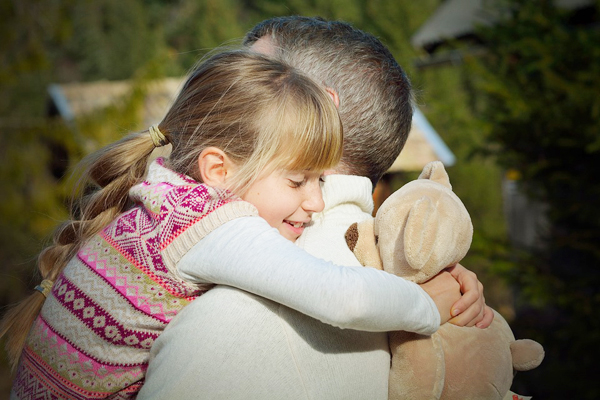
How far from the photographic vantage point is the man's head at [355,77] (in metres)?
1.83

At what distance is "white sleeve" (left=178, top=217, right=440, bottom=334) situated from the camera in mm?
1206

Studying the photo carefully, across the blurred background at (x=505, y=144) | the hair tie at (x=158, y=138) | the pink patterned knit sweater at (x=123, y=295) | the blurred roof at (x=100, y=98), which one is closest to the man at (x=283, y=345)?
the pink patterned knit sweater at (x=123, y=295)

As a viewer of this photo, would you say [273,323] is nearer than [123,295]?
Yes

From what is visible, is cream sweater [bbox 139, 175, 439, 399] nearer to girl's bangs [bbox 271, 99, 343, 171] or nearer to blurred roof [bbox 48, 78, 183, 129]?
girl's bangs [bbox 271, 99, 343, 171]

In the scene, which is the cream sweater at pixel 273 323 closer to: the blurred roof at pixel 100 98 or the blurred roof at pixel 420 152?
the blurred roof at pixel 420 152

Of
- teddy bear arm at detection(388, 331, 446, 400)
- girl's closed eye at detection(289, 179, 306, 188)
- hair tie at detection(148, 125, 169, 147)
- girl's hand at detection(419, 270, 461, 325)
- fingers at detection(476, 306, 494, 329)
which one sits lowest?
fingers at detection(476, 306, 494, 329)

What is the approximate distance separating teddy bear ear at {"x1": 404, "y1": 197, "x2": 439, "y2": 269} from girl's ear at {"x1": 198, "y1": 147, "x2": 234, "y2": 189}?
0.54m

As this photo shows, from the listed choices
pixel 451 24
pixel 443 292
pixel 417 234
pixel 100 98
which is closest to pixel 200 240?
pixel 417 234

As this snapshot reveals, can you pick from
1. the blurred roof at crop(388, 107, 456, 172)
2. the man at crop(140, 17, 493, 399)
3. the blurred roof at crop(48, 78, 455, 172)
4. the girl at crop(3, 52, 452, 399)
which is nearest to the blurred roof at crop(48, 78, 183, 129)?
the blurred roof at crop(48, 78, 455, 172)

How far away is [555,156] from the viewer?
198 inches

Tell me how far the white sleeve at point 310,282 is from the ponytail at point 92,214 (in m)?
0.56

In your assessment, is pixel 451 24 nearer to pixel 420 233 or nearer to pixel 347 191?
pixel 347 191

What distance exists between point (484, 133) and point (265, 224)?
14.4 feet

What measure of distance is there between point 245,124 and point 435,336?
73 cm
